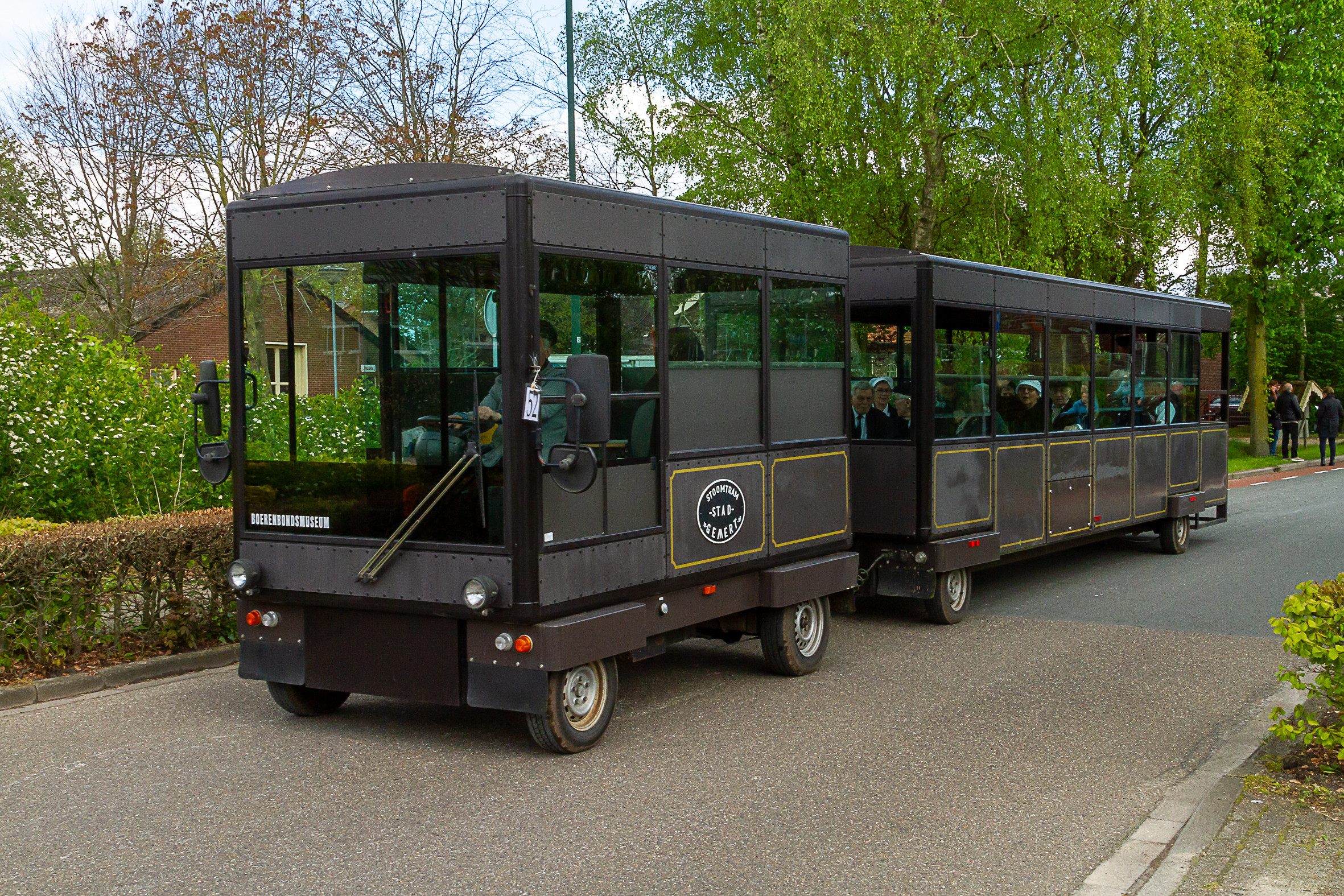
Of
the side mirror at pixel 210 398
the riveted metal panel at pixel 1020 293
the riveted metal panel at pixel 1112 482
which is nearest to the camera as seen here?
the side mirror at pixel 210 398

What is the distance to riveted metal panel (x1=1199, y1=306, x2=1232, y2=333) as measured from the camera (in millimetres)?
15289

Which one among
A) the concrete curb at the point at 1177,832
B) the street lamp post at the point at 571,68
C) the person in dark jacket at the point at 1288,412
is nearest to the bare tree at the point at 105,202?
A: the street lamp post at the point at 571,68

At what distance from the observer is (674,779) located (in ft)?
19.8

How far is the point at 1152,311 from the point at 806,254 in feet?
23.6

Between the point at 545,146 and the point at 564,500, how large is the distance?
13261mm

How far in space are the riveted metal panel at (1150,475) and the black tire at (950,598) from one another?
3.93 metres

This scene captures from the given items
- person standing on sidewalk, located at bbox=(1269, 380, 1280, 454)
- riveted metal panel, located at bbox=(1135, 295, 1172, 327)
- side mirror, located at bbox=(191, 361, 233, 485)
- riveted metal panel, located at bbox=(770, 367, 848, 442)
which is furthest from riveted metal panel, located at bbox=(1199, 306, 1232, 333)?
person standing on sidewalk, located at bbox=(1269, 380, 1280, 454)

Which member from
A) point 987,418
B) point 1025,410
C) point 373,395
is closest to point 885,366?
point 987,418

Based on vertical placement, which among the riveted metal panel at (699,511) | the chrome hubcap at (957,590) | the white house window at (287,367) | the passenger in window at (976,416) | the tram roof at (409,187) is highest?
the tram roof at (409,187)

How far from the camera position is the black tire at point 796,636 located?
8.06 m

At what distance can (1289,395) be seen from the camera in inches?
1230

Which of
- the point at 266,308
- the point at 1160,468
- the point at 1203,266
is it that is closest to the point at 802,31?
the point at 1160,468

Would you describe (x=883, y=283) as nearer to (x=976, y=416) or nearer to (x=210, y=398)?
(x=976, y=416)

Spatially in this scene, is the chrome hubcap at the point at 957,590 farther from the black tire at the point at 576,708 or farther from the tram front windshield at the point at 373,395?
the tram front windshield at the point at 373,395
